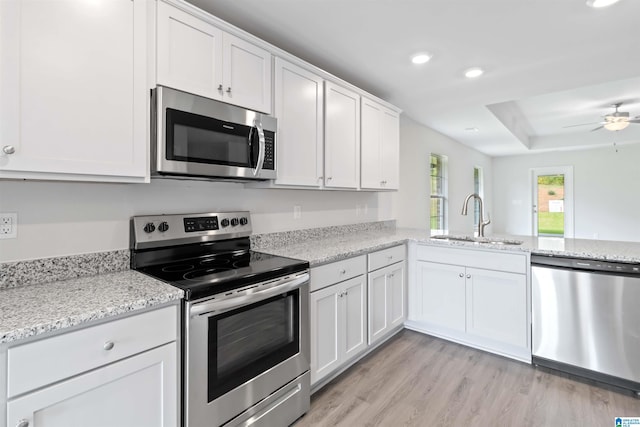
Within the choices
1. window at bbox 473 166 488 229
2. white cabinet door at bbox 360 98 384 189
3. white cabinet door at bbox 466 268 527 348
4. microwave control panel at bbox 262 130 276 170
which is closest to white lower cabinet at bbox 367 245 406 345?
white cabinet door at bbox 466 268 527 348

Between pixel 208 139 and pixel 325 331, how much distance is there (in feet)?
4.56

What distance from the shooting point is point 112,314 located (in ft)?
3.68

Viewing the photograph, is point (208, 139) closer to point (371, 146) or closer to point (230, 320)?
point (230, 320)

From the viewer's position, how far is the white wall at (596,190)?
249 inches

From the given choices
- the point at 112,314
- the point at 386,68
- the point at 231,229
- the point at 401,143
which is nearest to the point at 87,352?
the point at 112,314

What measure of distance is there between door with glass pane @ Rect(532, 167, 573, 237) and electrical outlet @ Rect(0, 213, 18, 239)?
28.8 ft

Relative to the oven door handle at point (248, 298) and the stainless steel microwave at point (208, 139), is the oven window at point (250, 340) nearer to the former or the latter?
the oven door handle at point (248, 298)

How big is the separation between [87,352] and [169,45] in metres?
1.42

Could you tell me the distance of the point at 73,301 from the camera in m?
1.17

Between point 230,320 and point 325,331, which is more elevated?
point 230,320

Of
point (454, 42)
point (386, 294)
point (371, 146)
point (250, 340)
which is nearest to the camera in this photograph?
point (250, 340)

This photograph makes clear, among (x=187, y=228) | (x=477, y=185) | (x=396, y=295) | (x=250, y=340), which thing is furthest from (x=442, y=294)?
(x=477, y=185)

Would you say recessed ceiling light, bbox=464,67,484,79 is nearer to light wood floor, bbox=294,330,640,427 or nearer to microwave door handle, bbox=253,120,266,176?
microwave door handle, bbox=253,120,266,176

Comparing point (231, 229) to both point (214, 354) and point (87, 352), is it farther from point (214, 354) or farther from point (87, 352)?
point (87, 352)
